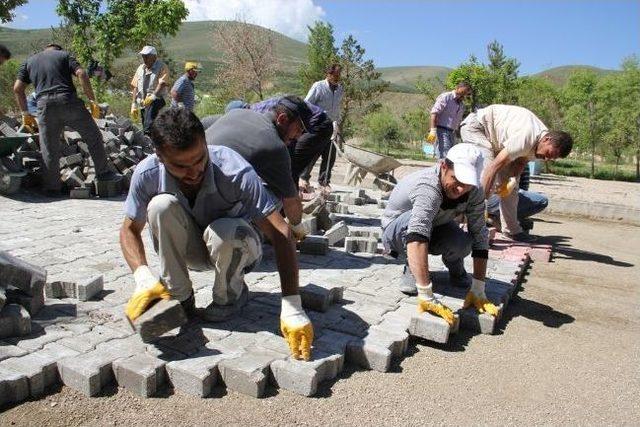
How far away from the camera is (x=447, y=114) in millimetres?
7598

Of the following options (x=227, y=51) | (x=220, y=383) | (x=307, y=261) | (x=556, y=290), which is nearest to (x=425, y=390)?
(x=220, y=383)

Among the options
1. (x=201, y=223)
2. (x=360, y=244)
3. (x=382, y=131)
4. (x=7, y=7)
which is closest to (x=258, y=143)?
(x=201, y=223)

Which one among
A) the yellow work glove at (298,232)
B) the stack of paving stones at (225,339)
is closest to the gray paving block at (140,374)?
the stack of paving stones at (225,339)

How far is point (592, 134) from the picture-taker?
1809 centimetres

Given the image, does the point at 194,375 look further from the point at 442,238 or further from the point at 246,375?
the point at 442,238

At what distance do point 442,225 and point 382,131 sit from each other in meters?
24.7

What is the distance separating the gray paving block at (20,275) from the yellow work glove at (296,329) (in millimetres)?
1483

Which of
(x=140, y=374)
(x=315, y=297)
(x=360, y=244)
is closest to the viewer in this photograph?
(x=140, y=374)

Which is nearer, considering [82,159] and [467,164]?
[467,164]

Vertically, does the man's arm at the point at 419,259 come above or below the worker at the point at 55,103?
below

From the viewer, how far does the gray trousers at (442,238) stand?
11.7 feet

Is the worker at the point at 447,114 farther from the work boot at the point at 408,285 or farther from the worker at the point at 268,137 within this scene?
the work boot at the point at 408,285

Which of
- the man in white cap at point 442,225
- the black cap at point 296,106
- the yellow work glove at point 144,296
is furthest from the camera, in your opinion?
the black cap at point 296,106

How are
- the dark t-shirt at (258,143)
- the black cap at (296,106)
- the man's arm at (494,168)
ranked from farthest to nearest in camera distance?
the man's arm at (494,168)
the black cap at (296,106)
the dark t-shirt at (258,143)
